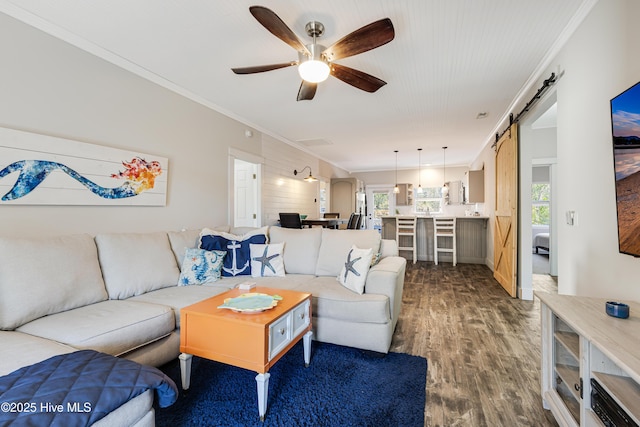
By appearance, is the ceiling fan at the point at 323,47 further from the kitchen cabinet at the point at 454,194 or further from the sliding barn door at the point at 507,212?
the kitchen cabinet at the point at 454,194

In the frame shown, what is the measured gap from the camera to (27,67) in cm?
213

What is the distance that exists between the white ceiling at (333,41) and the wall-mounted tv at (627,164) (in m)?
1.10

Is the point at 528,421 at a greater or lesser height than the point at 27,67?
lesser

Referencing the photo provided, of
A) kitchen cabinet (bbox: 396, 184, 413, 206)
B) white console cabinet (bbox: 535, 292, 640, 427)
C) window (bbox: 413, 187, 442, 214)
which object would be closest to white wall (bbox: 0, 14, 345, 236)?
white console cabinet (bbox: 535, 292, 640, 427)

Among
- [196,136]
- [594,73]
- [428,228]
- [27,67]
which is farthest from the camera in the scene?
[428,228]

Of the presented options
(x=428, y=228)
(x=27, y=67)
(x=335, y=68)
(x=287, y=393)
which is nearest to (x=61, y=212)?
(x=27, y=67)

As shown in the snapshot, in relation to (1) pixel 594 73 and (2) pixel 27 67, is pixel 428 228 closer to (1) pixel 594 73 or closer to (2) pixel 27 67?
(1) pixel 594 73

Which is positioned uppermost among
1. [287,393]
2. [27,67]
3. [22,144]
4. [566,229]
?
[27,67]

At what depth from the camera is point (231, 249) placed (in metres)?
2.94

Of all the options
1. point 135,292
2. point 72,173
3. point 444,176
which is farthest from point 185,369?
point 444,176

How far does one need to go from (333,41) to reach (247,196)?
10.3 feet

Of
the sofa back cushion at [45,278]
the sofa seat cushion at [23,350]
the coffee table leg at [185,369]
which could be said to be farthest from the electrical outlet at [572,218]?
the sofa back cushion at [45,278]

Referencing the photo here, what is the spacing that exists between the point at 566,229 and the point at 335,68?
7.46 feet

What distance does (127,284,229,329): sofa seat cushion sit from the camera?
2.09 meters
